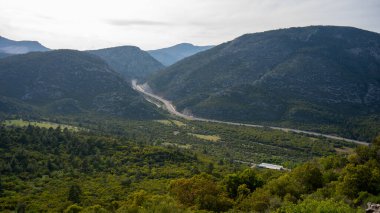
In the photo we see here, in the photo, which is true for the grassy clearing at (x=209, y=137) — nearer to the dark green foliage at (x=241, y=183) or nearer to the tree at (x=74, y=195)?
the dark green foliage at (x=241, y=183)

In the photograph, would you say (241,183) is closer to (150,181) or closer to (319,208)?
(150,181)

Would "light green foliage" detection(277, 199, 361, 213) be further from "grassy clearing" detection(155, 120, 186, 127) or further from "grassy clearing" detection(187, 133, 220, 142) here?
"grassy clearing" detection(155, 120, 186, 127)

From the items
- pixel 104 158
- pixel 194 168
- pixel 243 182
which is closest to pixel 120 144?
pixel 104 158

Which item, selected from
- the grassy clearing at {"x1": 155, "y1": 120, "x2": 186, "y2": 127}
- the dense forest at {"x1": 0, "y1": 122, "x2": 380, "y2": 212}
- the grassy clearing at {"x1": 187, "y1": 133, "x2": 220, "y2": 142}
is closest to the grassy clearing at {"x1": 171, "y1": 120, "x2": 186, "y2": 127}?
the grassy clearing at {"x1": 155, "y1": 120, "x2": 186, "y2": 127}

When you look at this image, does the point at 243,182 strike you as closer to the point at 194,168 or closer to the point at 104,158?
the point at 194,168

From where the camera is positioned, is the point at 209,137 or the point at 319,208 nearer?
the point at 319,208

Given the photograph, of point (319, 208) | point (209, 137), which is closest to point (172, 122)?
point (209, 137)

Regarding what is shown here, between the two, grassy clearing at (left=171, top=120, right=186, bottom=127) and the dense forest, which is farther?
grassy clearing at (left=171, top=120, right=186, bottom=127)

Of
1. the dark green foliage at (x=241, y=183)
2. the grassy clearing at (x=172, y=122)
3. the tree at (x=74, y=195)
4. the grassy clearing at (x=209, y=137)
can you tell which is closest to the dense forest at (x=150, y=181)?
the tree at (x=74, y=195)

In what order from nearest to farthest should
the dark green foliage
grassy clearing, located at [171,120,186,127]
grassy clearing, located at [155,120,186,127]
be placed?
1. the dark green foliage
2. grassy clearing, located at [171,120,186,127]
3. grassy clearing, located at [155,120,186,127]
